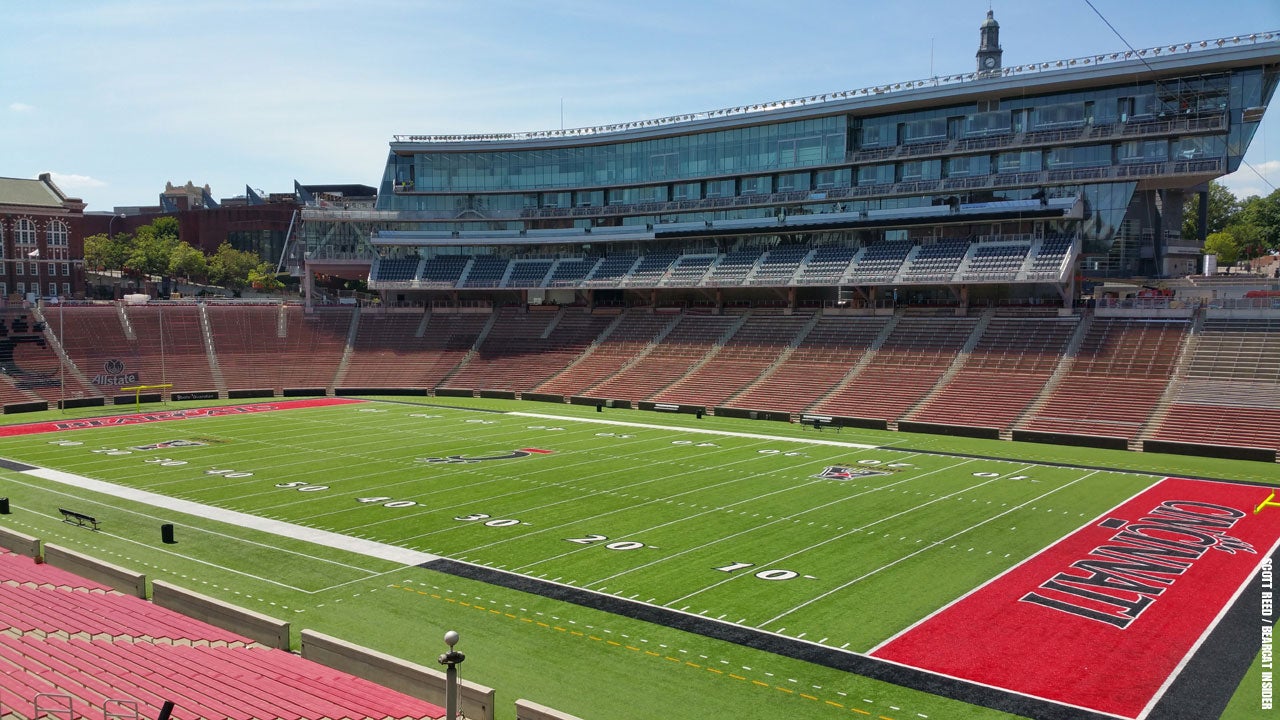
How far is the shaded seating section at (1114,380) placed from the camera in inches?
1699

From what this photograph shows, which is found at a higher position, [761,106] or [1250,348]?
[761,106]

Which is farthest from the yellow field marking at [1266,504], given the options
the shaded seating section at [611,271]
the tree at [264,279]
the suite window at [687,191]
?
the tree at [264,279]

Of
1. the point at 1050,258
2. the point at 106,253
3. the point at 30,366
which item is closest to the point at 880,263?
the point at 1050,258

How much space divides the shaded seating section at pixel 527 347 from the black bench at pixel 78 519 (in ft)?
120

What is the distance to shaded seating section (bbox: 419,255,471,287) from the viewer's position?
76.3 meters

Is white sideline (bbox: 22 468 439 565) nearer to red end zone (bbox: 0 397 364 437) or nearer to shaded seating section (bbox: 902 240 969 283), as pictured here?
red end zone (bbox: 0 397 364 437)

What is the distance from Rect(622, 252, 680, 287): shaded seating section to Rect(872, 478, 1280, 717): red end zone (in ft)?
150

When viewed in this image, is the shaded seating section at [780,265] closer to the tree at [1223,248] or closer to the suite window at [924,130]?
the suite window at [924,130]

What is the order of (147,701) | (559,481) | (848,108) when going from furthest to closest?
(848,108), (559,481), (147,701)

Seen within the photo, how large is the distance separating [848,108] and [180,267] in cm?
7322

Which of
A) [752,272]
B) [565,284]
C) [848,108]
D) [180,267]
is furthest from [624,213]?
[180,267]

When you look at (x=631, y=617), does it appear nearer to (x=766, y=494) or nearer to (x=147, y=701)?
(x=147, y=701)

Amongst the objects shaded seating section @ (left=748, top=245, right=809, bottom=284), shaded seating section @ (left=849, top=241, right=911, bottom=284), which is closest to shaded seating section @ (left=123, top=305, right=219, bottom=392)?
shaded seating section @ (left=748, top=245, right=809, bottom=284)

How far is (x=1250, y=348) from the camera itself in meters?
45.5
